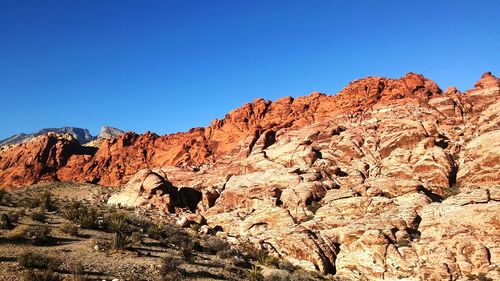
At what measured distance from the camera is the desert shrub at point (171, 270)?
69.8 feet

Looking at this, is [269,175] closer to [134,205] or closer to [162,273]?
[134,205]

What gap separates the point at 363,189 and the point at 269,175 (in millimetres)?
13388

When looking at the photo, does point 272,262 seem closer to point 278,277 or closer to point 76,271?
point 278,277

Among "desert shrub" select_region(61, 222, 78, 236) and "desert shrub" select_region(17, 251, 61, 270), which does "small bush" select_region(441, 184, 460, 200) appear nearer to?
"desert shrub" select_region(61, 222, 78, 236)

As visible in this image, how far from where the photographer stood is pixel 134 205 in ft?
162

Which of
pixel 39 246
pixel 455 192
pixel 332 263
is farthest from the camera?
pixel 455 192

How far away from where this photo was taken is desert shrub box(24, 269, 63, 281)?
17125mm

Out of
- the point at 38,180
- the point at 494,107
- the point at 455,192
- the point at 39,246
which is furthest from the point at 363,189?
the point at 38,180

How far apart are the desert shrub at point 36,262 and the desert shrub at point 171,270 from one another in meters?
5.34

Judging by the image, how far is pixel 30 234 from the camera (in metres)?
24.4

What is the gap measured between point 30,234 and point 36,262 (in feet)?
19.5

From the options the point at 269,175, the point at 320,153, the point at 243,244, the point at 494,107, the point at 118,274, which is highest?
the point at 494,107

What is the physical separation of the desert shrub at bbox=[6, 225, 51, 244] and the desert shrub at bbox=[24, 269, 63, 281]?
21.0ft

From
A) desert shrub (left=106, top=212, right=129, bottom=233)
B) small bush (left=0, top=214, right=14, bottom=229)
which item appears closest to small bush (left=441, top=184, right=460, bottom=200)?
desert shrub (left=106, top=212, right=129, bottom=233)
